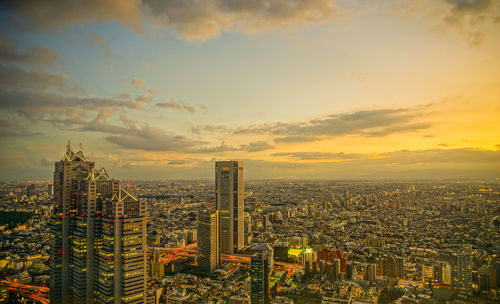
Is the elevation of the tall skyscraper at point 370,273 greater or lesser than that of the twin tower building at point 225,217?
lesser

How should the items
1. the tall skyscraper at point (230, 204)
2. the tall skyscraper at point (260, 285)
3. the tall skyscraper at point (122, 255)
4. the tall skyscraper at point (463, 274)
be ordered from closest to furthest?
1. the tall skyscraper at point (122, 255)
2. the tall skyscraper at point (463, 274)
3. the tall skyscraper at point (260, 285)
4. the tall skyscraper at point (230, 204)

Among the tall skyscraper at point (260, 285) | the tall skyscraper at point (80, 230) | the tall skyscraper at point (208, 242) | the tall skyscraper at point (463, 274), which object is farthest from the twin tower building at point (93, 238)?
the tall skyscraper at point (463, 274)

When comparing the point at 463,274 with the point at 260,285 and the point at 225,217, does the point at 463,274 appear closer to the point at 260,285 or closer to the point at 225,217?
the point at 260,285

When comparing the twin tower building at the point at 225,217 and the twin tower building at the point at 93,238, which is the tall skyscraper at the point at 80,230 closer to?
the twin tower building at the point at 93,238

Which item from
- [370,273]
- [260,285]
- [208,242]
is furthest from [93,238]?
[370,273]

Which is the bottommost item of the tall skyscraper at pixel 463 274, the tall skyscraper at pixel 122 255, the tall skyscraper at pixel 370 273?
the tall skyscraper at pixel 370 273

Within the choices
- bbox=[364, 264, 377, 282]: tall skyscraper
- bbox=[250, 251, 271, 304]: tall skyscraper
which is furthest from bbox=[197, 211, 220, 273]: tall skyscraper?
bbox=[364, 264, 377, 282]: tall skyscraper

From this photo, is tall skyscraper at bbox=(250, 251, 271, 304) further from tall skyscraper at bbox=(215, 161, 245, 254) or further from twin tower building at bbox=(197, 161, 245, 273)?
tall skyscraper at bbox=(215, 161, 245, 254)
